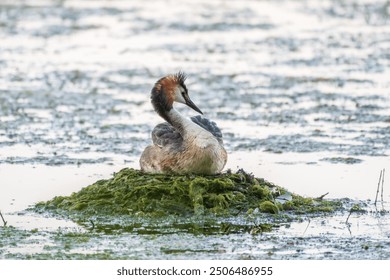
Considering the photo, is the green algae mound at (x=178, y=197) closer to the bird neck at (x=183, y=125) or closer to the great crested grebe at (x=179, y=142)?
the great crested grebe at (x=179, y=142)

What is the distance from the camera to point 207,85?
57.4 feet

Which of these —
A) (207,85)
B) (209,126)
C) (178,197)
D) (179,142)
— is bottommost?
(178,197)

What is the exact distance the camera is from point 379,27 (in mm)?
22484

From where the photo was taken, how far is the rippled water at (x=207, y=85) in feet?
42.1

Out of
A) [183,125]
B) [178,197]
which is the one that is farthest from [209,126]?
[178,197]

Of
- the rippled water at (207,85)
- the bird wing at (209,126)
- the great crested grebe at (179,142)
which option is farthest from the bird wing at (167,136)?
the rippled water at (207,85)

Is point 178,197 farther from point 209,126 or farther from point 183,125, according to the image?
point 209,126

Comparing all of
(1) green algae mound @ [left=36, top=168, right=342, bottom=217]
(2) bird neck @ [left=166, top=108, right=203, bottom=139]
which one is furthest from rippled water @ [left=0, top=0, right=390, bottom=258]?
(2) bird neck @ [left=166, top=108, right=203, bottom=139]

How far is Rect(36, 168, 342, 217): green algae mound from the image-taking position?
10523mm

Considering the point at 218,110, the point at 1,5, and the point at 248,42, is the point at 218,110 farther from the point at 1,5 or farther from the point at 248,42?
the point at 1,5

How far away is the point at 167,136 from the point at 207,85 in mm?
6065

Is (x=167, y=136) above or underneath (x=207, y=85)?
underneath

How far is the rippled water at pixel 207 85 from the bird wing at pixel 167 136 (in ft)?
3.39

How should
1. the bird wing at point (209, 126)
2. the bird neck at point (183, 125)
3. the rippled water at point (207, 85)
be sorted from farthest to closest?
the rippled water at point (207, 85) < the bird wing at point (209, 126) < the bird neck at point (183, 125)
